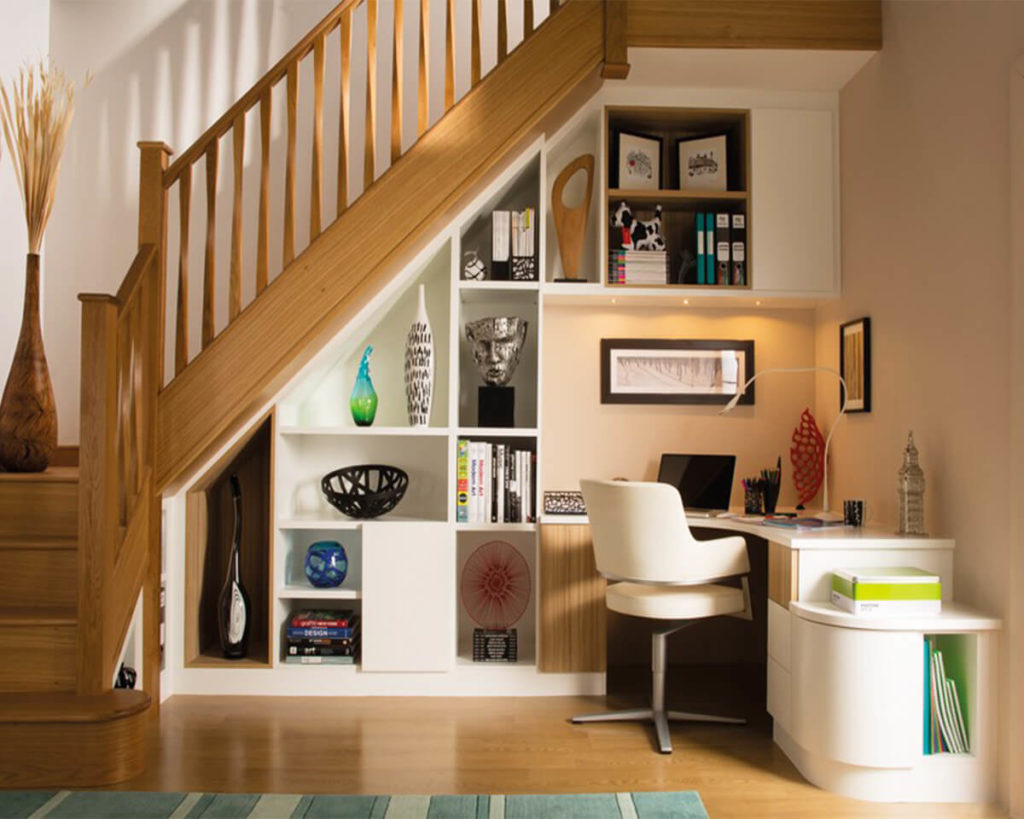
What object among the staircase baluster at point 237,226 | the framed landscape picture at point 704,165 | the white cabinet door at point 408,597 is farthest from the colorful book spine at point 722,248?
the staircase baluster at point 237,226

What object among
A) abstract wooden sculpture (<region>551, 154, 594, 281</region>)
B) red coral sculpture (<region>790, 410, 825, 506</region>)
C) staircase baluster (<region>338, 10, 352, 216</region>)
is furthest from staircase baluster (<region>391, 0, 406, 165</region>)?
red coral sculpture (<region>790, 410, 825, 506</region>)

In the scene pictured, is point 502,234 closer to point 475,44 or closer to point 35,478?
point 475,44

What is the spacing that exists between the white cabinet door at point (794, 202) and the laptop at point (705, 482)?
2.38 feet

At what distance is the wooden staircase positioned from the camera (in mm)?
2564

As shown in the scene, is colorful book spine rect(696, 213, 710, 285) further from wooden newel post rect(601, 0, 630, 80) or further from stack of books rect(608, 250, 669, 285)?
wooden newel post rect(601, 0, 630, 80)

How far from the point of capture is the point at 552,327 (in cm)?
399

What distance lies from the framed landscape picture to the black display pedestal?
115 centimetres

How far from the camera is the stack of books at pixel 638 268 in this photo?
12.1ft

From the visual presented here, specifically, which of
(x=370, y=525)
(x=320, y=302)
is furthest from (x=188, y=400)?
(x=370, y=525)

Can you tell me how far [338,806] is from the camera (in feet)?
7.90

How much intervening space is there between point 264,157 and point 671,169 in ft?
5.64

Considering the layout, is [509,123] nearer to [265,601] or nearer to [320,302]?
[320,302]

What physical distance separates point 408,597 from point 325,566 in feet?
1.23

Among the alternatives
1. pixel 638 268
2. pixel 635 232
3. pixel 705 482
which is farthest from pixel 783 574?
pixel 635 232
